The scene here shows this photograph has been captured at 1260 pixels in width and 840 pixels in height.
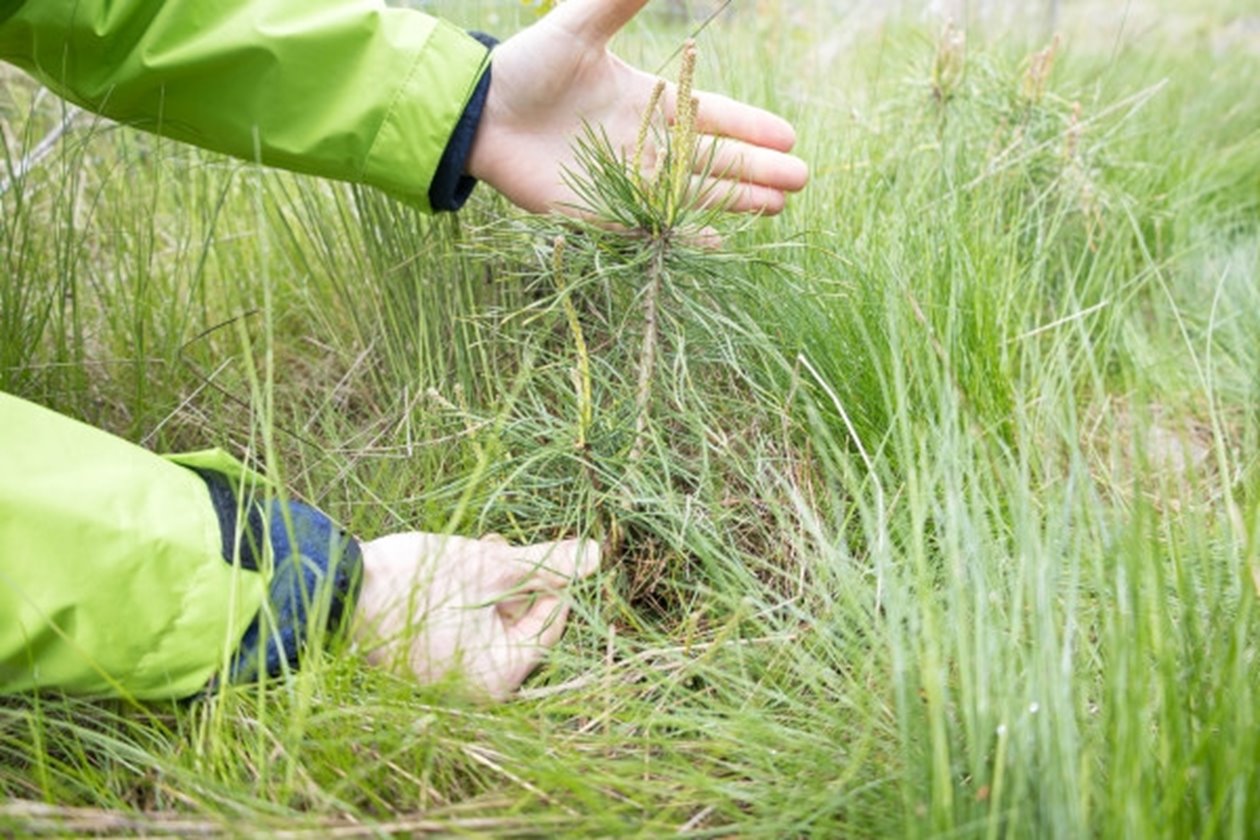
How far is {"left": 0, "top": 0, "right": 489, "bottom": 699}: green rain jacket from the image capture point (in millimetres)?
931

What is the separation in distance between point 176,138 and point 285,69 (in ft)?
0.76

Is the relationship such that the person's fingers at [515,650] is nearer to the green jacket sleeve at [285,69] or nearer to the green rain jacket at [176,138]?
the green rain jacket at [176,138]

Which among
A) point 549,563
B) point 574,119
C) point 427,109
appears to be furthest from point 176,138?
point 549,563

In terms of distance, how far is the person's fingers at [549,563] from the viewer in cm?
108

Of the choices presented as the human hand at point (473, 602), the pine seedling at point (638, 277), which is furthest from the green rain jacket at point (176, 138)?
the pine seedling at point (638, 277)

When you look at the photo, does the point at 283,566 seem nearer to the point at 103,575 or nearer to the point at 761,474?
the point at 103,575

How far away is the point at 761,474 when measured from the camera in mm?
1189

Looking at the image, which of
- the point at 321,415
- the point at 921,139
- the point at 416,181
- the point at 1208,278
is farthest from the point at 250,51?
the point at 1208,278

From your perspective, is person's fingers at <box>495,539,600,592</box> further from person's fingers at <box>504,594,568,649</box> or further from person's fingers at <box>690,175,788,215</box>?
person's fingers at <box>690,175,788,215</box>

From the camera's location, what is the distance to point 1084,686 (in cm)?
90

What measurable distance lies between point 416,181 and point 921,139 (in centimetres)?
100

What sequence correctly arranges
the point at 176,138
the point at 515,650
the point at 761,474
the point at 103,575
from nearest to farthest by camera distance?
the point at 103,575, the point at 515,650, the point at 761,474, the point at 176,138

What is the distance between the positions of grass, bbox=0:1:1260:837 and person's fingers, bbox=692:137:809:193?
0.09 meters

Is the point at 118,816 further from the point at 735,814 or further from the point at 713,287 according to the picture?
the point at 713,287
